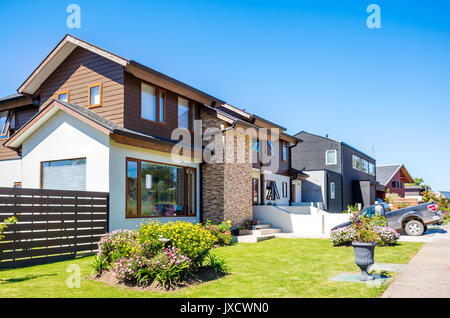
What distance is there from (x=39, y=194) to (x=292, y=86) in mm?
10710

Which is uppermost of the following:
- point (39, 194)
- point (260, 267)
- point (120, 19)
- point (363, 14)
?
point (120, 19)

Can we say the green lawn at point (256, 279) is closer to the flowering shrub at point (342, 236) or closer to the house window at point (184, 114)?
the flowering shrub at point (342, 236)

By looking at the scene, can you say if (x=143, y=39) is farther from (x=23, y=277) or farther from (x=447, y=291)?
(x=447, y=291)

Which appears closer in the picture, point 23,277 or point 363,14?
point 23,277

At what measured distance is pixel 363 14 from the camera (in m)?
11.2

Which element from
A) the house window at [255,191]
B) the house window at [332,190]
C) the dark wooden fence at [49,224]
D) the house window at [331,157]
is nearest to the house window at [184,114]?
the dark wooden fence at [49,224]

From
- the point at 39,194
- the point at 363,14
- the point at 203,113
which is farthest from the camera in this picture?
the point at 203,113

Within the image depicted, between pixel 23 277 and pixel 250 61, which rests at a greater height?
pixel 250 61

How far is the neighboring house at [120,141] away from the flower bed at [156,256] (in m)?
4.47

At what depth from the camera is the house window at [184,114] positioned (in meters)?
16.9

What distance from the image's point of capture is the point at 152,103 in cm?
1550

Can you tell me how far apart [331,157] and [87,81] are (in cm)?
2473

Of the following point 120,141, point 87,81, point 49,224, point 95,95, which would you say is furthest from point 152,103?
point 49,224
